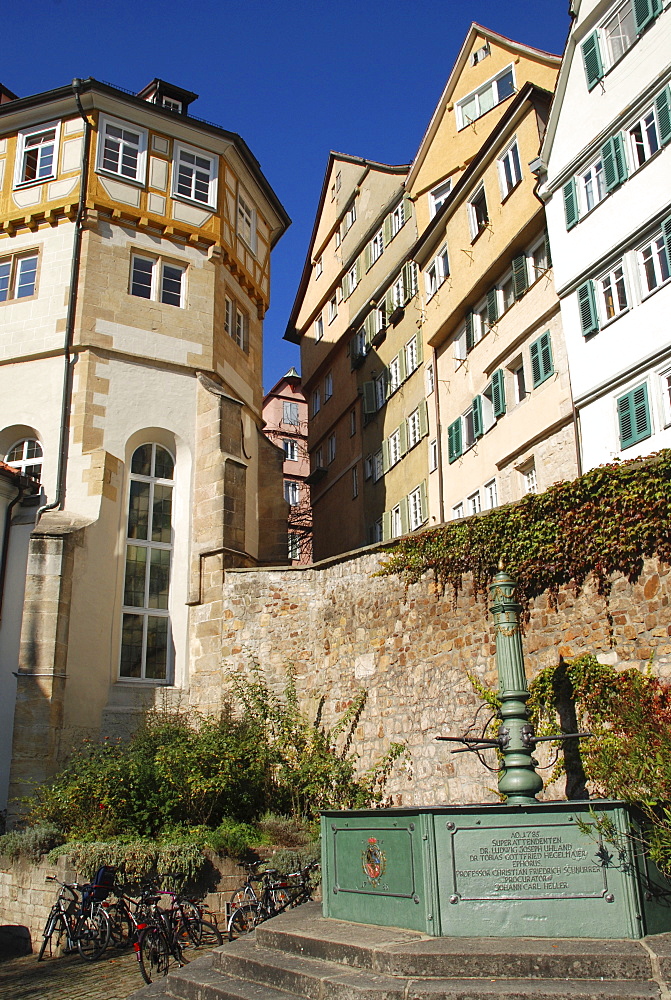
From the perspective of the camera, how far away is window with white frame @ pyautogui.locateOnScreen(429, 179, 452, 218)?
25.5 meters

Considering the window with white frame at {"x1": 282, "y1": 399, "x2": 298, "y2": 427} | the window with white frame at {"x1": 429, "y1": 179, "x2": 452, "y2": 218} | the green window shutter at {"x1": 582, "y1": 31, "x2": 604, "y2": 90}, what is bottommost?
the green window shutter at {"x1": 582, "y1": 31, "x2": 604, "y2": 90}

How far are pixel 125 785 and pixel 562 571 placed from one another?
26.2 feet

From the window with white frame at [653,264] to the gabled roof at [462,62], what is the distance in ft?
26.3

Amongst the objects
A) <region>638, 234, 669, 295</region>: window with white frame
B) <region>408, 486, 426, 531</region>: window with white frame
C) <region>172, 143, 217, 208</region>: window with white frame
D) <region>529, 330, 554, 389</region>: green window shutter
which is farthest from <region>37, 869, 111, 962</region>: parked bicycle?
<region>172, 143, 217, 208</region>: window with white frame

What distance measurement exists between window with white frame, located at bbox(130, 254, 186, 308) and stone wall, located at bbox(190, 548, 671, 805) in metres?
7.58

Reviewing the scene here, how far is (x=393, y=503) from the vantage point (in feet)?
85.4

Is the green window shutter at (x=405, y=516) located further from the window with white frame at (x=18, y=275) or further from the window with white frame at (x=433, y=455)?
the window with white frame at (x=18, y=275)

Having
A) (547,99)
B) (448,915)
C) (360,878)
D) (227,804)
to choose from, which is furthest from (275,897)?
(547,99)

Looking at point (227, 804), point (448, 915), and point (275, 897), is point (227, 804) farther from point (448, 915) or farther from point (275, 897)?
point (448, 915)

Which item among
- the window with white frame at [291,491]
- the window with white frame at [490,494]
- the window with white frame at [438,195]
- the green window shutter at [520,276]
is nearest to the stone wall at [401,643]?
the window with white frame at [490,494]

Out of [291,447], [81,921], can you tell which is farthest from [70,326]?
[291,447]

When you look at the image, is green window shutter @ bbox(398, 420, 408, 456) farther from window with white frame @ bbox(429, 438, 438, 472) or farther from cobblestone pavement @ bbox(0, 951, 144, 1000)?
cobblestone pavement @ bbox(0, 951, 144, 1000)

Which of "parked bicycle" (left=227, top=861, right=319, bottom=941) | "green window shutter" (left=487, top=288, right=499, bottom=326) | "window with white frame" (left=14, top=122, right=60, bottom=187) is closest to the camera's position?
"parked bicycle" (left=227, top=861, right=319, bottom=941)

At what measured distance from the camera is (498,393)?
2020 centimetres
